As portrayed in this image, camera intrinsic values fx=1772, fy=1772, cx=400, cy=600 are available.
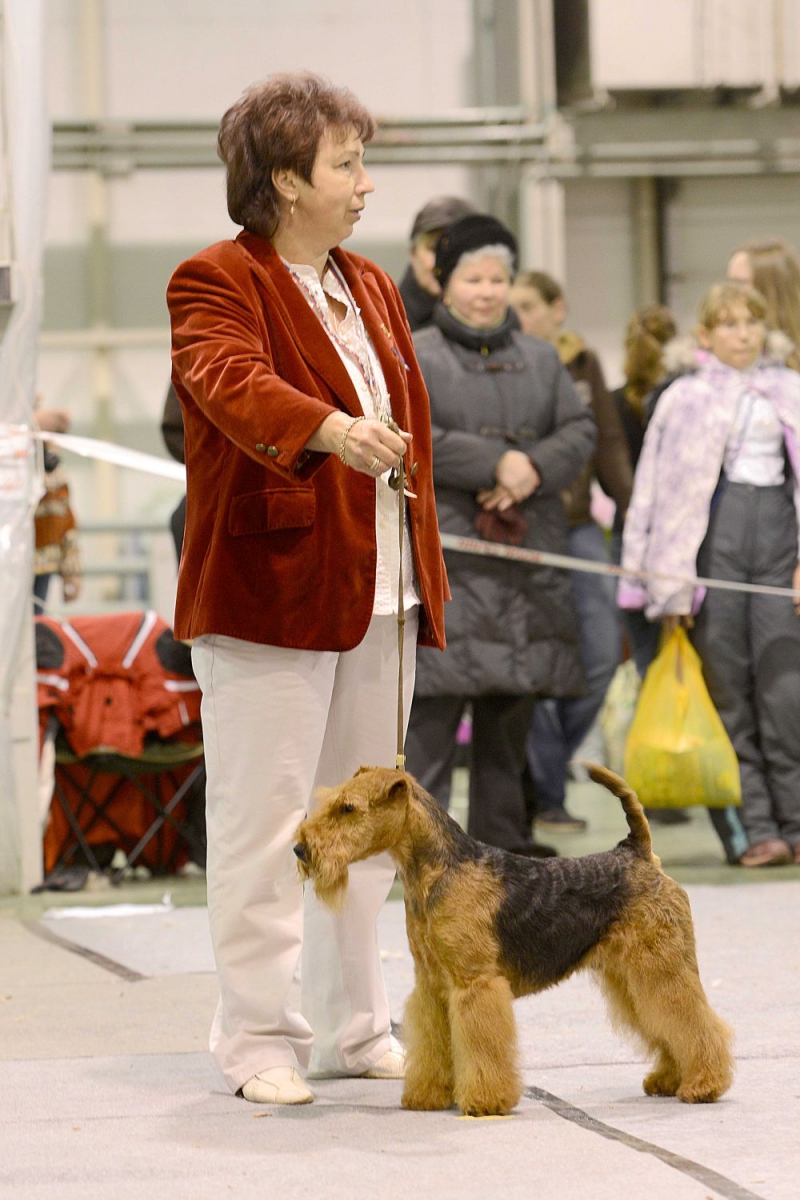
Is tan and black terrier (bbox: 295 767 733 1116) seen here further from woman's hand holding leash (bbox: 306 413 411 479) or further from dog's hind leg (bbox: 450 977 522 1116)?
Result: woman's hand holding leash (bbox: 306 413 411 479)

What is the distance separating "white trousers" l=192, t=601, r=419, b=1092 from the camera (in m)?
2.67

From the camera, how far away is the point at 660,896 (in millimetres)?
2607

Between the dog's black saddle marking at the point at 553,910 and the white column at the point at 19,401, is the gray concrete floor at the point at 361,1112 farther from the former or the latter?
the white column at the point at 19,401

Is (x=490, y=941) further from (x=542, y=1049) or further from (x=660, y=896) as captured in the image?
(x=542, y=1049)

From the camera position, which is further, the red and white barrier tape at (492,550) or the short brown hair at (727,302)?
the short brown hair at (727,302)

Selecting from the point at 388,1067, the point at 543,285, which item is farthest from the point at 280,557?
the point at 543,285

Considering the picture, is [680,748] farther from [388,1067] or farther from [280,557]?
[280,557]

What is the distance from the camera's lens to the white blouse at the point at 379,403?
2750 mm

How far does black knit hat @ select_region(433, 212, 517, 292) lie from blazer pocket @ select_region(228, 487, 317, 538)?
2.39 m

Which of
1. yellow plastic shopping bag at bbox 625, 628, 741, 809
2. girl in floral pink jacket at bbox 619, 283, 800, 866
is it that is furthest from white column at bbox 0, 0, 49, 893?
girl in floral pink jacket at bbox 619, 283, 800, 866

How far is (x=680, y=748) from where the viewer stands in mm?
4844

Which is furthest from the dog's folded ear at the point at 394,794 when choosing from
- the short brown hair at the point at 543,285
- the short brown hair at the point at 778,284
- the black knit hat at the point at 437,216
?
the short brown hair at the point at 543,285

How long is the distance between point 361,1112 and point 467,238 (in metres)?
2.86

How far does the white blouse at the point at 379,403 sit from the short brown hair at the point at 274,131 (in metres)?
0.12
